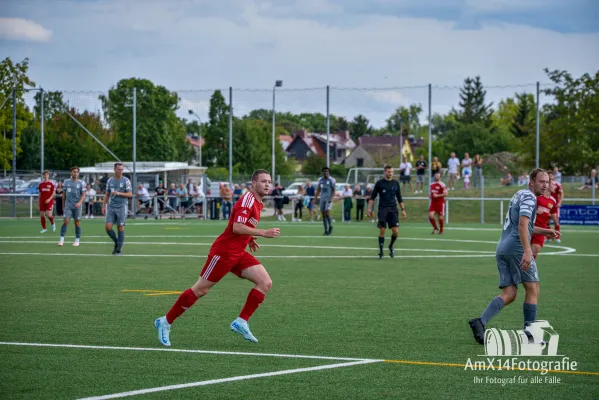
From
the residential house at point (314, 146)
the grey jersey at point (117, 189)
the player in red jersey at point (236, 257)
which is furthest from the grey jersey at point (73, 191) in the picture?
the residential house at point (314, 146)

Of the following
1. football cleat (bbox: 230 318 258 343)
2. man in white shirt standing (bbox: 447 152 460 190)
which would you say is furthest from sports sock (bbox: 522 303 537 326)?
man in white shirt standing (bbox: 447 152 460 190)

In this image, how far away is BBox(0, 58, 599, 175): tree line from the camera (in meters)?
49.6

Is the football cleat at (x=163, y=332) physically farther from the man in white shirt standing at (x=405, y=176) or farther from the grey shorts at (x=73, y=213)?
the man in white shirt standing at (x=405, y=176)

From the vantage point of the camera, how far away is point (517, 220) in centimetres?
966

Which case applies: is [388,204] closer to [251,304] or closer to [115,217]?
[115,217]

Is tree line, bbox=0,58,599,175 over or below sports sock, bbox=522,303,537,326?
over

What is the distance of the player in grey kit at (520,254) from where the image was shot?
30.9 feet

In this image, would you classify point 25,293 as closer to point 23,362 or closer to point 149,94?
point 23,362

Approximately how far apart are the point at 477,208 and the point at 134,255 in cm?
2730

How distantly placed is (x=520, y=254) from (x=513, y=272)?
8.7 inches

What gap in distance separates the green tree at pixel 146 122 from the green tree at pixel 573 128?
23.0 m

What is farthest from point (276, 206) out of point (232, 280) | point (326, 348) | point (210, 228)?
point (326, 348)

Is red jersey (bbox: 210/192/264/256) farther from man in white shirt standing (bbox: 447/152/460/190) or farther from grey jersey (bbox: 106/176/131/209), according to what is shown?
man in white shirt standing (bbox: 447/152/460/190)

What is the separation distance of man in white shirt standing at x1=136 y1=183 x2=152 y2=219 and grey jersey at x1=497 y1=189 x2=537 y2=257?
3683 cm
